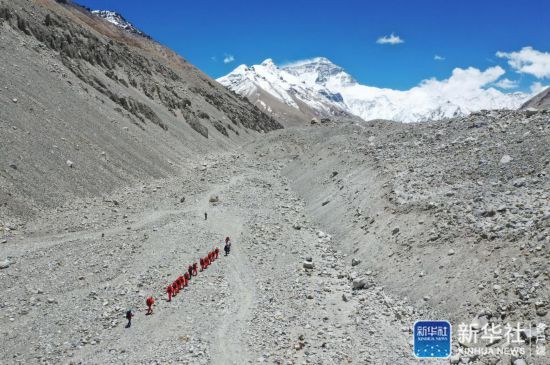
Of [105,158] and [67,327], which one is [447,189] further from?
[105,158]

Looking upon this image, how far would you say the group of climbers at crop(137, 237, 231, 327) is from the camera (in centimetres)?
2003

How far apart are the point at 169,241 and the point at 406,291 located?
15.2 meters

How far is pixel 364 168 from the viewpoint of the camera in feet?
132

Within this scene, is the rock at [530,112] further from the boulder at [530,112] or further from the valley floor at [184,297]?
the valley floor at [184,297]

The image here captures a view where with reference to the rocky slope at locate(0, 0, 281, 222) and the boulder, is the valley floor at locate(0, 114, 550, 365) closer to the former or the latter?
the boulder

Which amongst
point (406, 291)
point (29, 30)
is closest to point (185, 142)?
point (29, 30)

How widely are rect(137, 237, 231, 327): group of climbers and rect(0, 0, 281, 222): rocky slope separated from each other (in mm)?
13418

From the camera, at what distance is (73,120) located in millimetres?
46562

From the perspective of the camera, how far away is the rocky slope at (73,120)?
115ft

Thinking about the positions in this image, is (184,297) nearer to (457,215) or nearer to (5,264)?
(5,264)

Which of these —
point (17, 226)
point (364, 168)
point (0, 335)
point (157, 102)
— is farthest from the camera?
point (157, 102)

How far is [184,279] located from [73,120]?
30650 mm

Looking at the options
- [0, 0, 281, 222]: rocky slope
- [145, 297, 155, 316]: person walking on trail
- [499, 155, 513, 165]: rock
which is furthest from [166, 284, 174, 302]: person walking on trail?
[499, 155, 513, 165]: rock

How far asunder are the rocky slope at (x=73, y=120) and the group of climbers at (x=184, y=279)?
13.4 m
